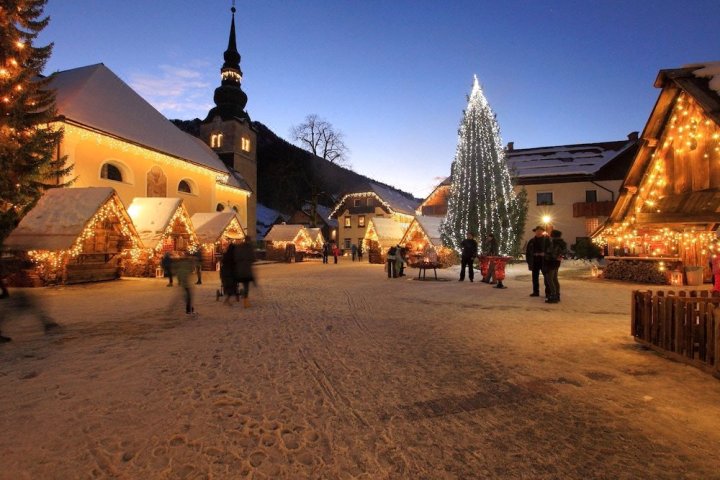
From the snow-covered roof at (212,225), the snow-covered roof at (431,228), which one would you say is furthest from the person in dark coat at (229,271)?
the snow-covered roof at (431,228)

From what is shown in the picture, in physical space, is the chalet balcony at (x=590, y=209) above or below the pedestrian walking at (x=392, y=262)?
above

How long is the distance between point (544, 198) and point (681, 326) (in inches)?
1347

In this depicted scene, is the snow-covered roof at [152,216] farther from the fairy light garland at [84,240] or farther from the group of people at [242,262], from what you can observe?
the group of people at [242,262]

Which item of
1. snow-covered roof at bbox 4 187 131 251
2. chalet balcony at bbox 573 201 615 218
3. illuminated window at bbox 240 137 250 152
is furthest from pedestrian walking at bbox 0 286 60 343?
chalet balcony at bbox 573 201 615 218

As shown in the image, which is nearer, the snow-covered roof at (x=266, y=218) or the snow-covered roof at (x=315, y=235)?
the snow-covered roof at (x=315, y=235)

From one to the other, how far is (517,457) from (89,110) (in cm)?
2408

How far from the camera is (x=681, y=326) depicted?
4.89 meters

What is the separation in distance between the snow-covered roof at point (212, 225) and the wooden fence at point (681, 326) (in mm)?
21197

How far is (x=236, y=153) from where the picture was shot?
41750 millimetres

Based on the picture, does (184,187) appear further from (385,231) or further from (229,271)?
(229,271)

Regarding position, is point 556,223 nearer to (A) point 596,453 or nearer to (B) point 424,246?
(B) point 424,246

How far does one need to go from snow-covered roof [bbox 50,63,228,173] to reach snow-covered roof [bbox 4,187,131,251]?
496 cm

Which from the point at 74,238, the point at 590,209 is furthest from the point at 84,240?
the point at 590,209

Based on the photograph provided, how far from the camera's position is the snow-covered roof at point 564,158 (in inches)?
1398
